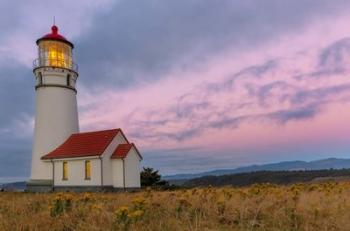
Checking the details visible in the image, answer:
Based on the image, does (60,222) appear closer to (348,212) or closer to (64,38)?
(348,212)

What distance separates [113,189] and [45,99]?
8.49m

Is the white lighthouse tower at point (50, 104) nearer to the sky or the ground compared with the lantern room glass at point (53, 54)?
nearer to the ground

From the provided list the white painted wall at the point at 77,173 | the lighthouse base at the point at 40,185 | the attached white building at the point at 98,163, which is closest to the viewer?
the white painted wall at the point at 77,173

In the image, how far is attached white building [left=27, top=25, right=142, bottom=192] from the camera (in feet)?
83.1

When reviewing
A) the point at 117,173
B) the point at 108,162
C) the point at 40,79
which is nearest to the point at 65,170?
the point at 108,162

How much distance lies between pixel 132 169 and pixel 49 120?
23.6 feet

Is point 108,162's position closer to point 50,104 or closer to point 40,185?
point 40,185

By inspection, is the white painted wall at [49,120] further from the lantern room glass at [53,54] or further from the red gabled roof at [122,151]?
the red gabled roof at [122,151]

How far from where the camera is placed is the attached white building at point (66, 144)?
25.3 metres

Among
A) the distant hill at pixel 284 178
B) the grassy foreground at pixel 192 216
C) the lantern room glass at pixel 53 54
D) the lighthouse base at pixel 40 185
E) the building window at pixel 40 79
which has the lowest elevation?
the distant hill at pixel 284 178

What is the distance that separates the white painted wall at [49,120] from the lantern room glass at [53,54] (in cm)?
58

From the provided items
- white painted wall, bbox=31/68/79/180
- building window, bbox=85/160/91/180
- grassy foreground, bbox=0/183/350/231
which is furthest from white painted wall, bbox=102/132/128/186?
grassy foreground, bbox=0/183/350/231

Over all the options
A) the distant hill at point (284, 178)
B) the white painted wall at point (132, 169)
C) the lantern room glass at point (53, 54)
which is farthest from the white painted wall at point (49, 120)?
the distant hill at point (284, 178)

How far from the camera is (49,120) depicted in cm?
2788
